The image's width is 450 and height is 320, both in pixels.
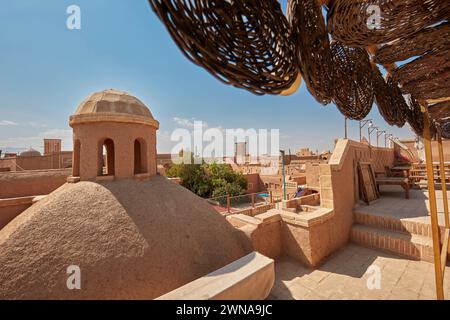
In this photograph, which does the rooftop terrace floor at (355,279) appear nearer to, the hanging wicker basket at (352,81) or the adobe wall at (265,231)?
the adobe wall at (265,231)

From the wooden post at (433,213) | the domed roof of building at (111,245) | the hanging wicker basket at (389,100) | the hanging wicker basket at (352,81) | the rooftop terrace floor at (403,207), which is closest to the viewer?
the hanging wicker basket at (352,81)

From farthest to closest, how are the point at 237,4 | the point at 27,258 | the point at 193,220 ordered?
the point at 193,220, the point at 27,258, the point at 237,4

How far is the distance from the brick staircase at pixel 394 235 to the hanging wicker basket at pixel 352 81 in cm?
552

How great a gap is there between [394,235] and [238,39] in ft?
23.8

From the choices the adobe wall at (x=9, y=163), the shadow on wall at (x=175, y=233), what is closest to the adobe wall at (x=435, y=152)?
the shadow on wall at (x=175, y=233)

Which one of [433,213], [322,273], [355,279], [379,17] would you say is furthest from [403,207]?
[379,17]

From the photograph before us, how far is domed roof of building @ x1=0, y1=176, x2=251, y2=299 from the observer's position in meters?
2.77

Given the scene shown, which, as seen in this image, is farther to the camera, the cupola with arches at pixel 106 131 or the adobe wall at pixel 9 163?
the adobe wall at pixel 9 163

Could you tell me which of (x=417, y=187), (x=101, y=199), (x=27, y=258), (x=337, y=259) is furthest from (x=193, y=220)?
(x=417, y=187)

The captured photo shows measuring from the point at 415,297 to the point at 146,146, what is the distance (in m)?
6.69

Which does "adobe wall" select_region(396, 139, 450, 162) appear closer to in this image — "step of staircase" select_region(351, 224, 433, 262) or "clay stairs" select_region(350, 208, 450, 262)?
"clay stairs" select_region(350, 208, 450, 262)

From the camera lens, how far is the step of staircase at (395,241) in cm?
494
